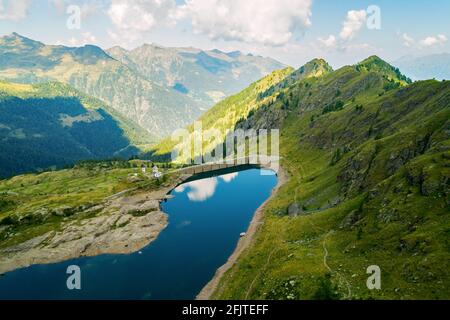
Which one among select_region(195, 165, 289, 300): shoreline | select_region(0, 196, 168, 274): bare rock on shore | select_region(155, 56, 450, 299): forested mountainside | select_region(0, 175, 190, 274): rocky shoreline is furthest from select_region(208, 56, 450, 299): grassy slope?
select_region(0, 175, 190, 274): rocky shoreline

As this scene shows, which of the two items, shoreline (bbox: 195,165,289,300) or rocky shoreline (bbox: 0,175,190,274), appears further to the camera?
rocky shoreline (bbox: 0,175,190,274)

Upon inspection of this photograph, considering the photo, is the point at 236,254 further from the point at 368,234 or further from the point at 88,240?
the point at 88,240

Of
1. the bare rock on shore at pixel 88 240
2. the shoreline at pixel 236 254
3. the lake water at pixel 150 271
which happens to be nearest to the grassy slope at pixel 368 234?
the shoreline at pixel 236 254

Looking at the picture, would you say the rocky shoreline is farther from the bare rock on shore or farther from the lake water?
the lake water

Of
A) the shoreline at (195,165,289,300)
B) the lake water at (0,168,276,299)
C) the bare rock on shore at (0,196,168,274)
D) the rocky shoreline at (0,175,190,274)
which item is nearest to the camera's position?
the shoreline at (195,165,289,300)

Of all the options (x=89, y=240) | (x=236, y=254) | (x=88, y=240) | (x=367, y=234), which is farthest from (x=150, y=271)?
(x=367, y=234)

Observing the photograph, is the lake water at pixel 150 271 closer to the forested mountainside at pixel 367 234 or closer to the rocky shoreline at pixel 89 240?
the rocky shoreline at pixel 89 240

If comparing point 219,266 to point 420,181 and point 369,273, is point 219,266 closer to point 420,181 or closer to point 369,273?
point 369,273

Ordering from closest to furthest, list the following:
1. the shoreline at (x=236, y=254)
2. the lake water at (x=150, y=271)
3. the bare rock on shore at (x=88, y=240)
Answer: the shoreline at (x=236, y=254) → the lake water at (x=150, y=271) → the bare rock on shore at (x=88, y=240)

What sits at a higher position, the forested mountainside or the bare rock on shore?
the forested mountainside
